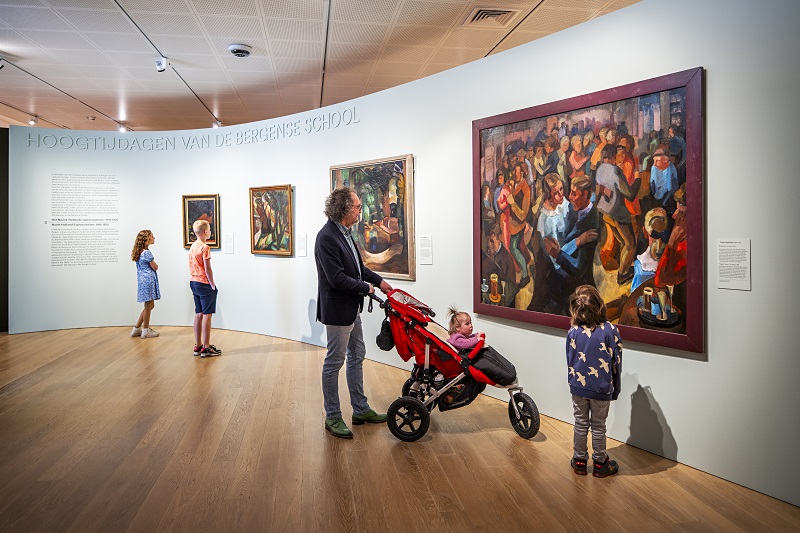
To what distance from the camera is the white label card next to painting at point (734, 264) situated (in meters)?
3.65

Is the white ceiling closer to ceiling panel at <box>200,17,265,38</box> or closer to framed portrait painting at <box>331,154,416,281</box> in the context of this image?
ceiling panel at <box>200,17,265,38</box>

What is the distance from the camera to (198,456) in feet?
14.3

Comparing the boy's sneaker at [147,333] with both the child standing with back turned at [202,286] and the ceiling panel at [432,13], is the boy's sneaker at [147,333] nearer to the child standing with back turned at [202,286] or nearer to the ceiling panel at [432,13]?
the child standing with back turned at [202,286]

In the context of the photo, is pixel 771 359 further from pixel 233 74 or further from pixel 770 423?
pixel 233 74

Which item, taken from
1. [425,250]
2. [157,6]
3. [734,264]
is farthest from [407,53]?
[734,264]

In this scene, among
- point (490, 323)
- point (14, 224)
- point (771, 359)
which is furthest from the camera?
point (14, 224)

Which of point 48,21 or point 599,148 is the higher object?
point 48,21

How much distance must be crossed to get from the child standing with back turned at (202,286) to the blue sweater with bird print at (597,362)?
5.67 m

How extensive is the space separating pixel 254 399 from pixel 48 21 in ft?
17.0

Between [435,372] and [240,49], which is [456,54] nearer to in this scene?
[240,49]

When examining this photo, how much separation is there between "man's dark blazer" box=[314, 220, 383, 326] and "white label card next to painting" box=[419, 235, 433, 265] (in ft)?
6.73

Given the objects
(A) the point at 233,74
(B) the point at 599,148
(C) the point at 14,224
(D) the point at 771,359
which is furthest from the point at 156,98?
(D) the point at 771,359

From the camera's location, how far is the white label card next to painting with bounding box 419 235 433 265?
263 inches

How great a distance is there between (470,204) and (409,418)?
248 centimetres
